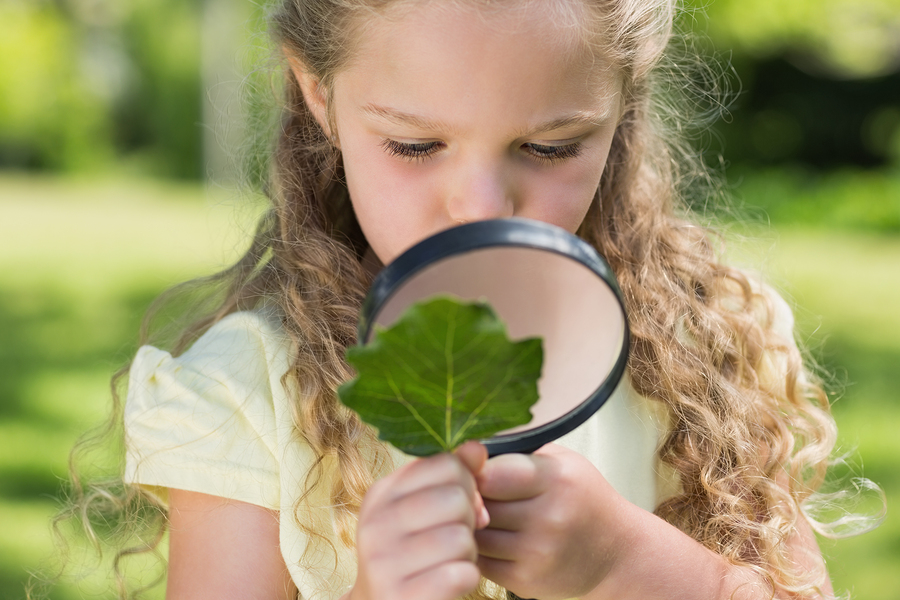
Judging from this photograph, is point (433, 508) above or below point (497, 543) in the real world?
above

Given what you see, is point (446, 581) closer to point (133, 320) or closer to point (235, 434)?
point (235, 434)

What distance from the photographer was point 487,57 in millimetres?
1654

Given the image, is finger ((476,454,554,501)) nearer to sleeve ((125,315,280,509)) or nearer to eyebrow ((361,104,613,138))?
eyebrow ((361,104,613,138))

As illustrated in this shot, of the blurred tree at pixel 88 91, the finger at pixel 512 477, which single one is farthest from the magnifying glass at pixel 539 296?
the blurred tree at pixel 88 91

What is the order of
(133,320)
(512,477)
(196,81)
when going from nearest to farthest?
(512,477) → (133,320) → (196,81)

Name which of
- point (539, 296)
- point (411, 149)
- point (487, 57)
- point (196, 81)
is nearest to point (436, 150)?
point (411, 149)

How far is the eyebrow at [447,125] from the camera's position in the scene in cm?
170

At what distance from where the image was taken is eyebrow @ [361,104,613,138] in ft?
5.56

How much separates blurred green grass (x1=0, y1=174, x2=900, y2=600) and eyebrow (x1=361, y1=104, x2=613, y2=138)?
0.70 m

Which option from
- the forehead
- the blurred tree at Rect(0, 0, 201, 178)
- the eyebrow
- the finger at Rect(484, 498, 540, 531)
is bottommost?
the blurred tree at Rect(0, 0, 201, 178)

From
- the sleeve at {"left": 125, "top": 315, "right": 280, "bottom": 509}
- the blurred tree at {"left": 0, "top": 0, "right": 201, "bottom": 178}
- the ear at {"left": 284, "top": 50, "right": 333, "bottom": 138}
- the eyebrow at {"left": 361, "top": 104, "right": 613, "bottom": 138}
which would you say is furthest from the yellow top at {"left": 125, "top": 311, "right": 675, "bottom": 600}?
the blurred tree at {"left": 0, "top": 0, "right": 201, "bottom": 178}

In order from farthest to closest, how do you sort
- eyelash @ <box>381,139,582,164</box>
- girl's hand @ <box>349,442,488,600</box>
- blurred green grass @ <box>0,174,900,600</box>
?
blurred green grass @ <box>0,174,900,600</box>
eyelash @ <box>381,139,582,164</box>
girl's hand @ <box>349,442,488,600</box>

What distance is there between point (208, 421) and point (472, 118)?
2.76ft

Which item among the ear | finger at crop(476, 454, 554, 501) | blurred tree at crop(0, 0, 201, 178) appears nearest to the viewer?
finger at crop(476, 454, 554, 501)
